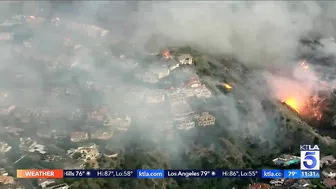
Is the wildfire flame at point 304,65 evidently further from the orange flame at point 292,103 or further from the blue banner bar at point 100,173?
the blue banner bar at point 100,173

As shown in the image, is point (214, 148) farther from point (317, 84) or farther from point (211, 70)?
point (317, 84)

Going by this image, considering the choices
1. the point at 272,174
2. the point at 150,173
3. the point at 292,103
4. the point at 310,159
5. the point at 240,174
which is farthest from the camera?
the point at 292,103

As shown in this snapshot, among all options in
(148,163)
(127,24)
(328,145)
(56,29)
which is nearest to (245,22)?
(127,24)

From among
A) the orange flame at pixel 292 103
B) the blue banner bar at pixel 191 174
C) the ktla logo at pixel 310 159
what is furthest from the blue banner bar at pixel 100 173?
the orange flame at pixel 292 103

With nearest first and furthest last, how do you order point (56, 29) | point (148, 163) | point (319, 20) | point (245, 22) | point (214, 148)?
point (148, 163)
point (214, 148)
point (56, 29)
point (245, 22)
point (319, 20)
